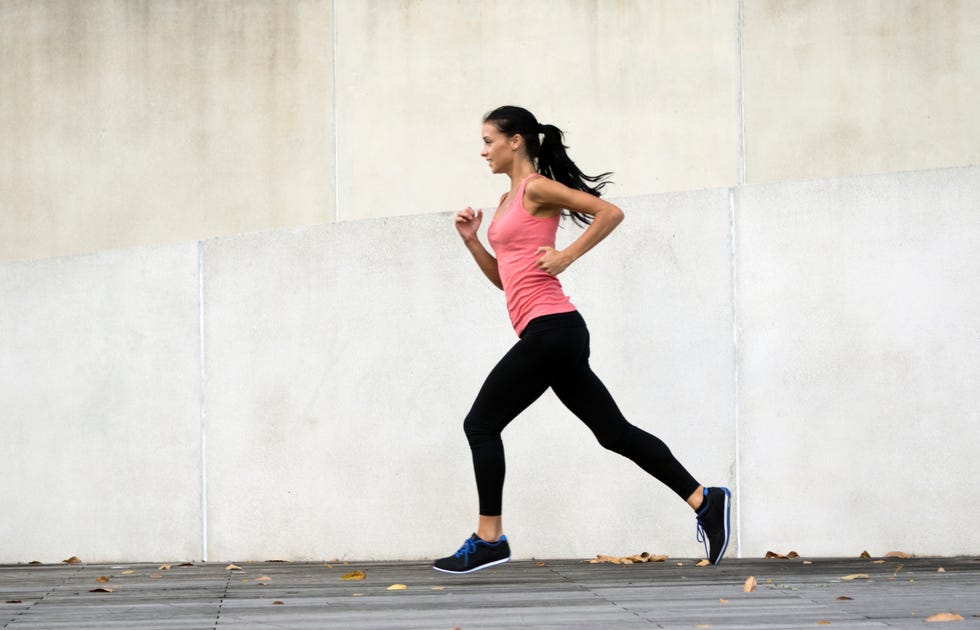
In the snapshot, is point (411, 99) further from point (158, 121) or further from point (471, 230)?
point (471, 230)

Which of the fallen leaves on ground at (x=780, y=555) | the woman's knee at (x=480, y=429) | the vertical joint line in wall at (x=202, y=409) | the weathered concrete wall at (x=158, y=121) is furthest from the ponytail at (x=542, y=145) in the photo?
the weathered concrete wall at (x=158, y=121)

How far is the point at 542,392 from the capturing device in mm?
4363

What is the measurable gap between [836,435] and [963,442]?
47cm

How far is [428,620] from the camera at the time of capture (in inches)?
134

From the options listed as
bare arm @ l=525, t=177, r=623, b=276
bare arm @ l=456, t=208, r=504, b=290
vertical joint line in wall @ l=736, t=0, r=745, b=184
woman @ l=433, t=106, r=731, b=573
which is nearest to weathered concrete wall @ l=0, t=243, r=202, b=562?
bare arm @ l=456, t=208, r=504, b=290

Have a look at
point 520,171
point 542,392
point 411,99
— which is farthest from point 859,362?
point 411,99

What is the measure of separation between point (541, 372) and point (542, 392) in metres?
0.08

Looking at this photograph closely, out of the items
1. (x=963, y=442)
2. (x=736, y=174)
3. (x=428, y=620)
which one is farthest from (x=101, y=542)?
(x=736, y=174)

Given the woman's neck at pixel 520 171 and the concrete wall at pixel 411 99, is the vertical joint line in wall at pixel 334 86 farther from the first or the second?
the woman's neck at pixel 520 171

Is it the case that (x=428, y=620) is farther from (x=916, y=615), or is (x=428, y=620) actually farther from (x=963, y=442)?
(x=963, y=442)

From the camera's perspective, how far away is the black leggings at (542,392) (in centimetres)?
430

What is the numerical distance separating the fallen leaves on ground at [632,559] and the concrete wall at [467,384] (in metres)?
0.06

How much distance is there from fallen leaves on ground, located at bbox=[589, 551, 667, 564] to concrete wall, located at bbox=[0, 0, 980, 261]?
4.14 meters

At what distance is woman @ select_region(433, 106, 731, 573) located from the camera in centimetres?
430
